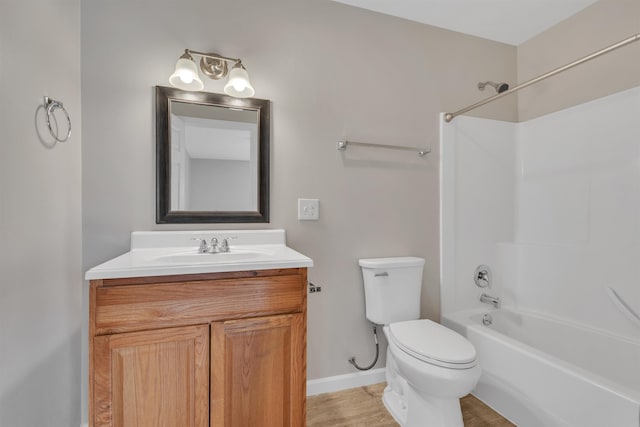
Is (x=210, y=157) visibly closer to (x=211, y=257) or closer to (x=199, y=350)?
(x=211, y=257)

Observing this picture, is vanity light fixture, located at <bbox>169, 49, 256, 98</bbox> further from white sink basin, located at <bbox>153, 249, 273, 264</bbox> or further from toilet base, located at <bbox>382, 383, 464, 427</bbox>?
toilet base, located at <bbox>382, 383, 464, 427</bbox>

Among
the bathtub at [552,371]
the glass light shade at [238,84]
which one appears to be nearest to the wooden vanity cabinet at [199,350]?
the glass light shade at [238,84]

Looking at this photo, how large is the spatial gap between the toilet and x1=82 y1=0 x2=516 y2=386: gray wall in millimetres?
160

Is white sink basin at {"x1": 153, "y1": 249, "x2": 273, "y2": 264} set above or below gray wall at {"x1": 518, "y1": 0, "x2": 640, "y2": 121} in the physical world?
below

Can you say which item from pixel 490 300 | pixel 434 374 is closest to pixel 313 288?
pixel 434 374

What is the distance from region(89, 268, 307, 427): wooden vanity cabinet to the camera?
3.07 ft

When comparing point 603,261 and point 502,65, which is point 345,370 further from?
A: point 502,65

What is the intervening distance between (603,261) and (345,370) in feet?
5.39

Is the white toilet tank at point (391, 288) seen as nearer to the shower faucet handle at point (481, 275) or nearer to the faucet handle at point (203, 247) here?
the shower faucet handle at point (481, 275)

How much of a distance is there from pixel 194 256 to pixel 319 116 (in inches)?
40.2

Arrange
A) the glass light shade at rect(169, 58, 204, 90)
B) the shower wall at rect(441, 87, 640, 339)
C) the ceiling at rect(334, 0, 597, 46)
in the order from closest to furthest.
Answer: the glass light shade at rect(169, 58, 204, 90), the shower wall at rect(441, 87, 640, 339), the ceiling at rect(334, 0, 597, 46)

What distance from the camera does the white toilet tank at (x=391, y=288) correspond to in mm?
1665

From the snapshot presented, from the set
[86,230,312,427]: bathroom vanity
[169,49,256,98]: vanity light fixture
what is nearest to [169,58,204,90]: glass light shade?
[169,49,256,98]: vanity light fixture

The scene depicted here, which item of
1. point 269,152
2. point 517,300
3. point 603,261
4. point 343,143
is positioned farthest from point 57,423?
point 603,261
